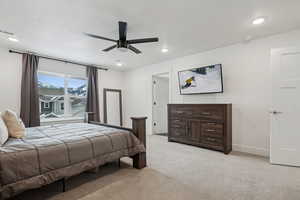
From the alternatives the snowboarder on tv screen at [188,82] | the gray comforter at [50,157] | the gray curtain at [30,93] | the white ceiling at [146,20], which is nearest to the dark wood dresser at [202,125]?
the snowboarder on tv screen at [188,82]

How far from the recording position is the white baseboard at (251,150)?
3129 mm

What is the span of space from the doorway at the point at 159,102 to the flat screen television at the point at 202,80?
125 centimetres

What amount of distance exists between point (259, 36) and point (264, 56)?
1.38 feet

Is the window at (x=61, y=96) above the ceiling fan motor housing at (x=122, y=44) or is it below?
below

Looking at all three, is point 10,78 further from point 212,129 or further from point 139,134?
point 212,129

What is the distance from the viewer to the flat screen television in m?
3.70

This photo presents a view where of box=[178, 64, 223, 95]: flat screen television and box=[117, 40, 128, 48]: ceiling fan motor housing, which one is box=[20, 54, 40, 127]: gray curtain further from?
box=[178, 64, 223, 95]: flat screen television

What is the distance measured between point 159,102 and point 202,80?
2.12m

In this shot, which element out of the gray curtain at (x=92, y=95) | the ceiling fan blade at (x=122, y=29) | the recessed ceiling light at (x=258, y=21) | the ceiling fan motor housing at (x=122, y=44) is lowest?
the gray curtain at (x=92, y=95)

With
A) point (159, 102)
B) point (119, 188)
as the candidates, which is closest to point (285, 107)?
point (119, 188)

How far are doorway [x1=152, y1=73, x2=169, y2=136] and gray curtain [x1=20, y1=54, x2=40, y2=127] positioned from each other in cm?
346

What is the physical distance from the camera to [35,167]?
1591mm

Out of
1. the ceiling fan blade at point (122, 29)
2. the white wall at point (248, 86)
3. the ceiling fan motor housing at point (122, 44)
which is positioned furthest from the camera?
the white wall at point (248, 86)

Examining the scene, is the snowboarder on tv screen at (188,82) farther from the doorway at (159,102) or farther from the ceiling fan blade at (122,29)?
the ceiling fan blade at (122,29)
